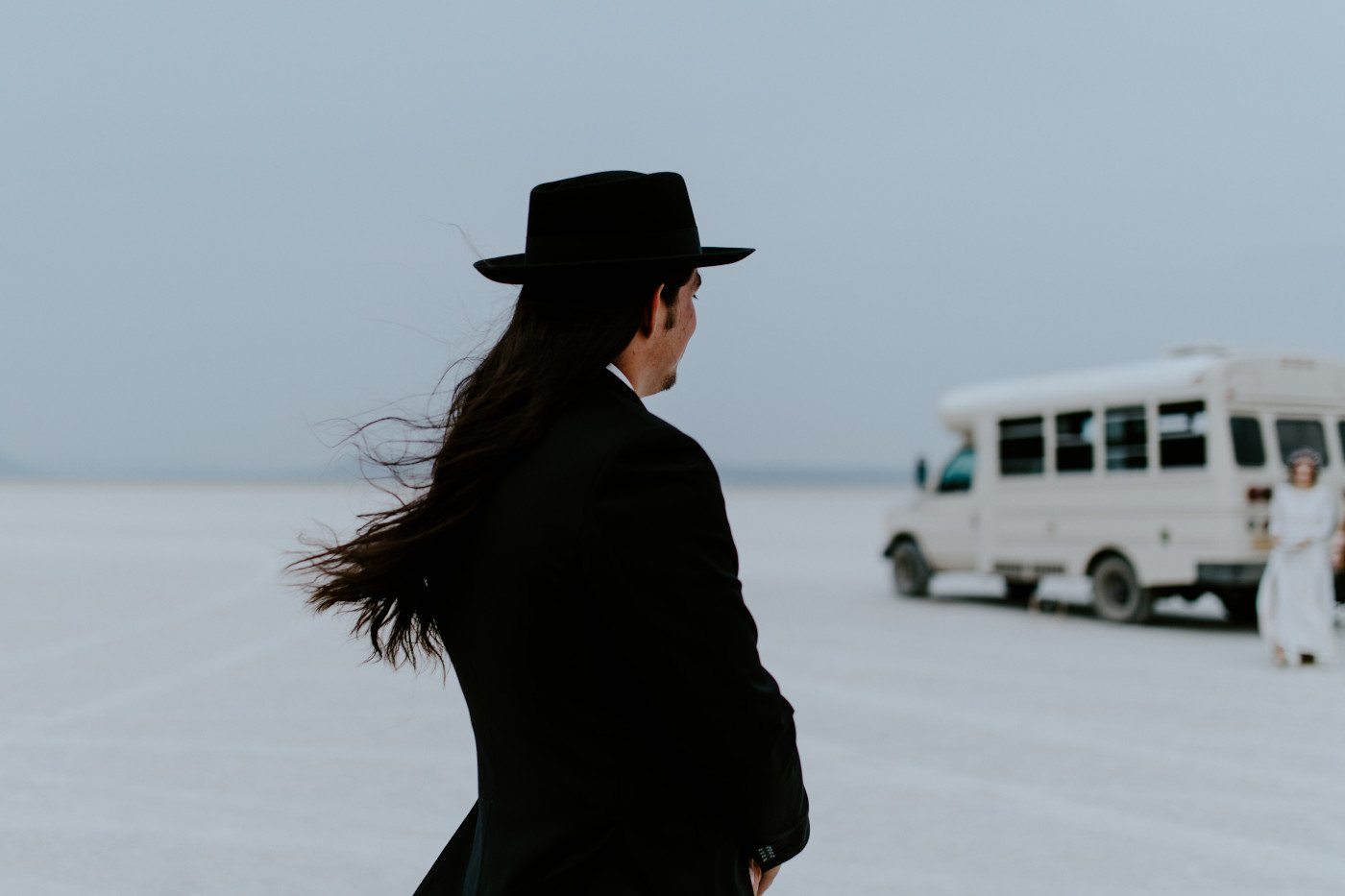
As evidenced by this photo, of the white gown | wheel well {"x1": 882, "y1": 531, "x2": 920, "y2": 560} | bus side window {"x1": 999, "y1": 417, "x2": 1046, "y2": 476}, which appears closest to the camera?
the white gown

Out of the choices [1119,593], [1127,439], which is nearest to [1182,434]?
[1127,439]

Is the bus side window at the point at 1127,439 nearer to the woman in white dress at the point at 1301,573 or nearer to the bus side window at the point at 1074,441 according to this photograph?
the bus side window at the point at 1074,441

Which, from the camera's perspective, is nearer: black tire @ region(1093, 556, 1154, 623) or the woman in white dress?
the woman in white dress

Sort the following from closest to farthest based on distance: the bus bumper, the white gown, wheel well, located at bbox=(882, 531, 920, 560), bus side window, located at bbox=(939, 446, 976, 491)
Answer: the white gown, the bus bumper, bus side window, located at bbox=(939, 446, 976, 491), wheel well, located at bbox=(882, 531, 920, 560)

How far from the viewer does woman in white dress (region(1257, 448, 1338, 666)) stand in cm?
1117

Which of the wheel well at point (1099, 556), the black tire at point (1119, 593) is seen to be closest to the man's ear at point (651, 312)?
the black tire at point (1119, 593)

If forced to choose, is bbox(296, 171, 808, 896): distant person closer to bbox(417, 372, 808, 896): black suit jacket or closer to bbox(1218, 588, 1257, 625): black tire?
bbox(417, 372, 808, 896): black suit jacket

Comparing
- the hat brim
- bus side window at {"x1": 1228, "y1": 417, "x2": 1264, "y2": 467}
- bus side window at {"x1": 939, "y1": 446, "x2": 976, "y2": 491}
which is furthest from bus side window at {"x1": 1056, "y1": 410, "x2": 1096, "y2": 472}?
the hat brim

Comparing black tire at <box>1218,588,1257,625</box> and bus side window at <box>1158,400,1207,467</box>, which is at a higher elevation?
bus side window at <box>1158,400,1207,467</box>

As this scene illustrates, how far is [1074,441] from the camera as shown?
15.2 metres

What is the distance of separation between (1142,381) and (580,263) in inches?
531

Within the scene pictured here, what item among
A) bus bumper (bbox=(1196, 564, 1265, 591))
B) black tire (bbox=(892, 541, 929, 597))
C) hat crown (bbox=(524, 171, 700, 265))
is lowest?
black tire (bbox=(892, 541, 929, 597))

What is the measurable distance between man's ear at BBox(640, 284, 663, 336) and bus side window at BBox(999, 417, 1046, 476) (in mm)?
14354

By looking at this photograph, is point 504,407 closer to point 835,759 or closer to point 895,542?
point 835,759
